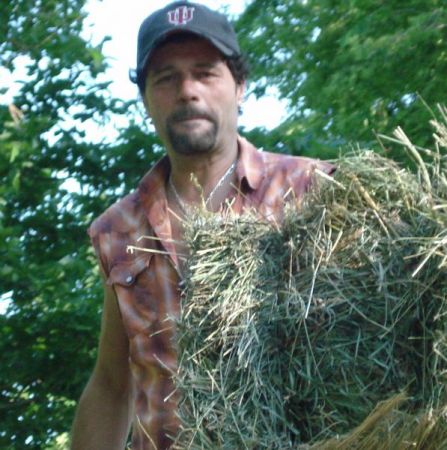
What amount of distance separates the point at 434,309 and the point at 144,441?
1283 millimetres

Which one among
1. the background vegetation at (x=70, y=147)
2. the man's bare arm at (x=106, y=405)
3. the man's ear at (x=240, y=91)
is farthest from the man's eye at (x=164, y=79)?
the background vegetation at (x=70, y=147)

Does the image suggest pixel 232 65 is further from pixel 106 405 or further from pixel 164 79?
pixel 106 405

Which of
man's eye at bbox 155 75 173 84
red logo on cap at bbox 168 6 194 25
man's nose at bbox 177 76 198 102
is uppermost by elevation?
red logo on cap at bbox 168 6 194 25

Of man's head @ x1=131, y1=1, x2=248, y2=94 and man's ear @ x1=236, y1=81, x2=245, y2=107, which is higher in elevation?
man's head @ x1=131, y1=1, x2=248, y2=94

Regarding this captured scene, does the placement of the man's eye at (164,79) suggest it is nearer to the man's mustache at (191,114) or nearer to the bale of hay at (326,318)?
the man's mustache at (191,114)

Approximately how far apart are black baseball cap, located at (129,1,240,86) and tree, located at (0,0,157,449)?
92.7 inches

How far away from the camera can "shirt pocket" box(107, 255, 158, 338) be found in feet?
13.6

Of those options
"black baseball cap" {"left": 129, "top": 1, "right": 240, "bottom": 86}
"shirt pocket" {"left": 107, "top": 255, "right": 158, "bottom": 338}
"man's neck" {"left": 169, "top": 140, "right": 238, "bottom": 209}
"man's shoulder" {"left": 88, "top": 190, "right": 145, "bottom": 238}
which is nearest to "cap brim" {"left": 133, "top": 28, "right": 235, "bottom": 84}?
"black baseball cap" {"left": 129, "top": 1, "right": 240, "bottom": 86}

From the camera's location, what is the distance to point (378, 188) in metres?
3.32

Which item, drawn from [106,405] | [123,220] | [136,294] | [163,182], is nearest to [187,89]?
[163,182]

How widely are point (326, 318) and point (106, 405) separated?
1.58 m

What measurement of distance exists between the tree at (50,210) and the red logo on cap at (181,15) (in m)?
2.42

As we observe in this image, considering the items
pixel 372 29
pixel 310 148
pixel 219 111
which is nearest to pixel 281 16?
pixel 372 29

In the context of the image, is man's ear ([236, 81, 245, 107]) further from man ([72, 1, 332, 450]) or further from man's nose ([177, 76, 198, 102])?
man's nose ([177, 76, 198, 102])
